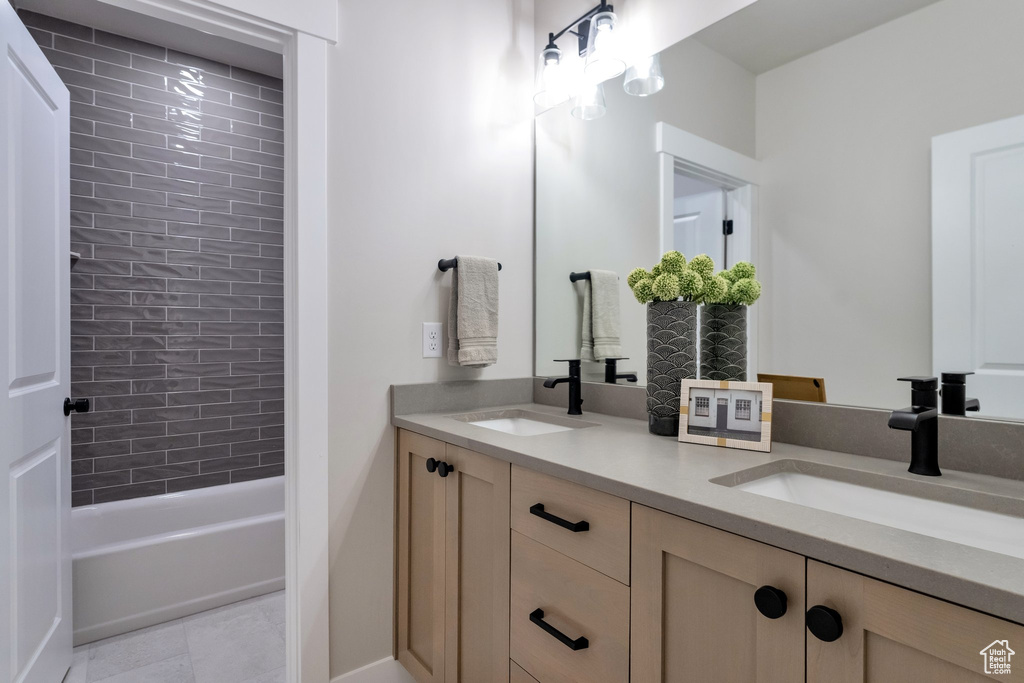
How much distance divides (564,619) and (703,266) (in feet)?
2.98

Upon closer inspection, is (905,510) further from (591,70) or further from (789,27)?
(591,70)

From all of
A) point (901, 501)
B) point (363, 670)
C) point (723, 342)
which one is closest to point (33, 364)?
point (363, 670)

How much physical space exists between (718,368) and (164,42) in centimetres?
297

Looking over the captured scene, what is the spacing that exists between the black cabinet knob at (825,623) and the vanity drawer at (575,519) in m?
0.31

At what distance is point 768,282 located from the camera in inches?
51.4

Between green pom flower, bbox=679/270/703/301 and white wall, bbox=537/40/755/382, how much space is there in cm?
26

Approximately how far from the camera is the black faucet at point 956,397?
3.27ft

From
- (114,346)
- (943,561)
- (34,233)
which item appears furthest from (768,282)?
(114,346)

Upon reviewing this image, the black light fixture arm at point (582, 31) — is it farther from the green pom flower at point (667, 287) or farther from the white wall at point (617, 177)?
the green pom flower at point (667, 287)

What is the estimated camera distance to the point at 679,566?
0.82 m

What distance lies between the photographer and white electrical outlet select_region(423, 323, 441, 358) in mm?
1746

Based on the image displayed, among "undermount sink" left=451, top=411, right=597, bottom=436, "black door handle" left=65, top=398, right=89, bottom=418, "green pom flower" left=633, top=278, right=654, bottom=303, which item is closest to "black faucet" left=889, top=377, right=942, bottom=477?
"green pom flower" left=633, top=278, right=654, bottom=303

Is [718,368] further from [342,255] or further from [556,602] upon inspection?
[342,255]

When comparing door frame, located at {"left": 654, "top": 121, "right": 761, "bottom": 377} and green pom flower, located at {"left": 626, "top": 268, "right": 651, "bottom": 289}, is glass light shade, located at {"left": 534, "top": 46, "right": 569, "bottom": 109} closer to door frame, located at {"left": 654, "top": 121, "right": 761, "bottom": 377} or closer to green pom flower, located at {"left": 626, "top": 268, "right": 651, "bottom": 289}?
door frame, located at {"left": 654, "top": 121, "right": 761, "bottom": 377}
